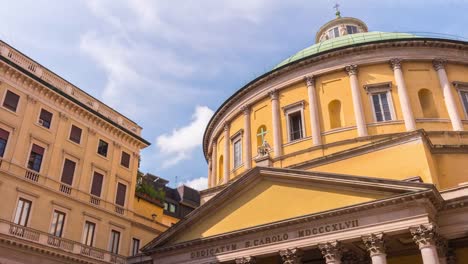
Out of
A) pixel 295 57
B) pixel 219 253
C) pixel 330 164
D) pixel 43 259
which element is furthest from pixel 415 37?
pixel 43 259

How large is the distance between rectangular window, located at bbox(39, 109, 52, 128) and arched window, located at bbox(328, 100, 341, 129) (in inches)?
619

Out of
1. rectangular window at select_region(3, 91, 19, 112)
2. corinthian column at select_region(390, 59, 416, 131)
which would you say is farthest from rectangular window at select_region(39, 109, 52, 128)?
corinthian column at select_region(390, 59, 416, 131)

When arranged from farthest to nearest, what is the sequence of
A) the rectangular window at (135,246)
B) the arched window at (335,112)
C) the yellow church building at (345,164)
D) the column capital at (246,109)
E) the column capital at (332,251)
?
the rectangular window at (135,246) → the column capital at (246,109) → the arched window at (335,112) → the column capital at (332,251) → the yellow church building at (345,164)

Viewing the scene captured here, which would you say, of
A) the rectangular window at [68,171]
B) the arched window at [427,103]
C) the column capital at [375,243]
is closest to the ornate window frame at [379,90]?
the arched window at [427,103]

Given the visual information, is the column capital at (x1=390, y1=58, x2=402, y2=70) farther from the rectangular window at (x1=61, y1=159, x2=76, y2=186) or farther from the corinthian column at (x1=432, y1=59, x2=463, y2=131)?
the rectangular window at (x1=61, y1=159, x2=76, y2=186)

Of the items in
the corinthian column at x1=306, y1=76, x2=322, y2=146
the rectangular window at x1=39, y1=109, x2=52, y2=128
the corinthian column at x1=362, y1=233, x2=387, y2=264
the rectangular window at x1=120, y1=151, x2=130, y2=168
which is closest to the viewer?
the corinthian column at x1=362, y1=233, x2=387, y2=264

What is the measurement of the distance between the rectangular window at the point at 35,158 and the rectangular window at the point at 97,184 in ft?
12.0

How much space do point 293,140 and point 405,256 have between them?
8.79 m

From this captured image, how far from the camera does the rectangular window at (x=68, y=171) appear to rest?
977 inches

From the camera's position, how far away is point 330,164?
1983 cm

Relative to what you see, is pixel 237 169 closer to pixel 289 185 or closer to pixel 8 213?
pixel 289 185

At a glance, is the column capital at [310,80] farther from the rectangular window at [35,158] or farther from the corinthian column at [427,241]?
the rectangular window at [35,158]

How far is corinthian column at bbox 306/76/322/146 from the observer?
73.5 ft

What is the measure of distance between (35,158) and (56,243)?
184 inches
